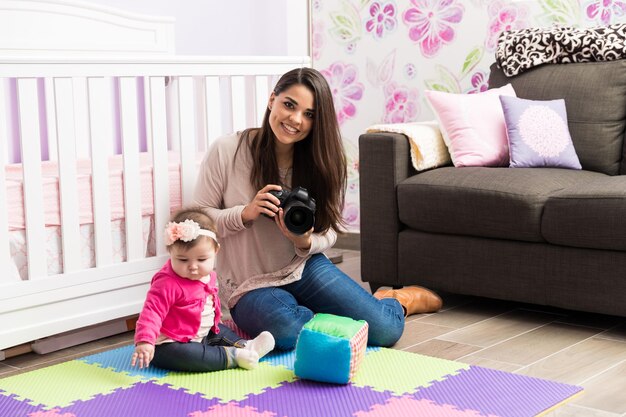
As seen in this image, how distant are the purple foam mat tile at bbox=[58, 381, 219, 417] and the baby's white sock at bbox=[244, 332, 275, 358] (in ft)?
0.88

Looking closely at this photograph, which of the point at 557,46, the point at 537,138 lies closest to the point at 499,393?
the point at 537,138

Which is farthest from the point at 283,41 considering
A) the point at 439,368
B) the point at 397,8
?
the point at 439,368

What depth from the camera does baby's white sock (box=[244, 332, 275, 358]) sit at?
7.10ft

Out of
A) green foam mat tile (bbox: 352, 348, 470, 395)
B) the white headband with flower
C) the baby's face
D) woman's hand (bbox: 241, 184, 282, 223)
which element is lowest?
green foam mat tile (bbox: 352, 348, 470, 395)

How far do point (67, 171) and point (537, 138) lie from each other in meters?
1.43

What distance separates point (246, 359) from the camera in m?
2.09

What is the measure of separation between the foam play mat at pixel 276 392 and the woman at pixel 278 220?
187mm

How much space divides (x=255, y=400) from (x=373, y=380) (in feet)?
0.95

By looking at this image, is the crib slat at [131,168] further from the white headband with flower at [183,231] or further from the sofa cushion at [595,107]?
the sofa cushion at [595,107]

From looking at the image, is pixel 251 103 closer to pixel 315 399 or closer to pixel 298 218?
pixel 298 218

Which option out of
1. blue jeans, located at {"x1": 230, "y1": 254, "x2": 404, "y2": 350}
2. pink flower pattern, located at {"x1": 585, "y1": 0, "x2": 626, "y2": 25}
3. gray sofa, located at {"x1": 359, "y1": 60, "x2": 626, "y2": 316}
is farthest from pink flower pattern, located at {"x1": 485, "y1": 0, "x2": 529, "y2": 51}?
blue jeans, located at {"x1": 230, "y1": 254, "x2": 404, "y2": 350}

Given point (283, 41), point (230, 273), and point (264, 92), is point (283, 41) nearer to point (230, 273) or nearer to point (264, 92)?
point (264, 92)

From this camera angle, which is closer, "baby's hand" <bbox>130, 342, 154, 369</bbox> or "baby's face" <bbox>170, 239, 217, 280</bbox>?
"baby's hand" <bbox>130, 342, 154, 369</bbox>

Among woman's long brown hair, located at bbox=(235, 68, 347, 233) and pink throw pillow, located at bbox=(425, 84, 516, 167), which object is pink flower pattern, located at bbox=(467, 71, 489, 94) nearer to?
pink throw pillow, located at bbox=(425, 84, 516, 167)
